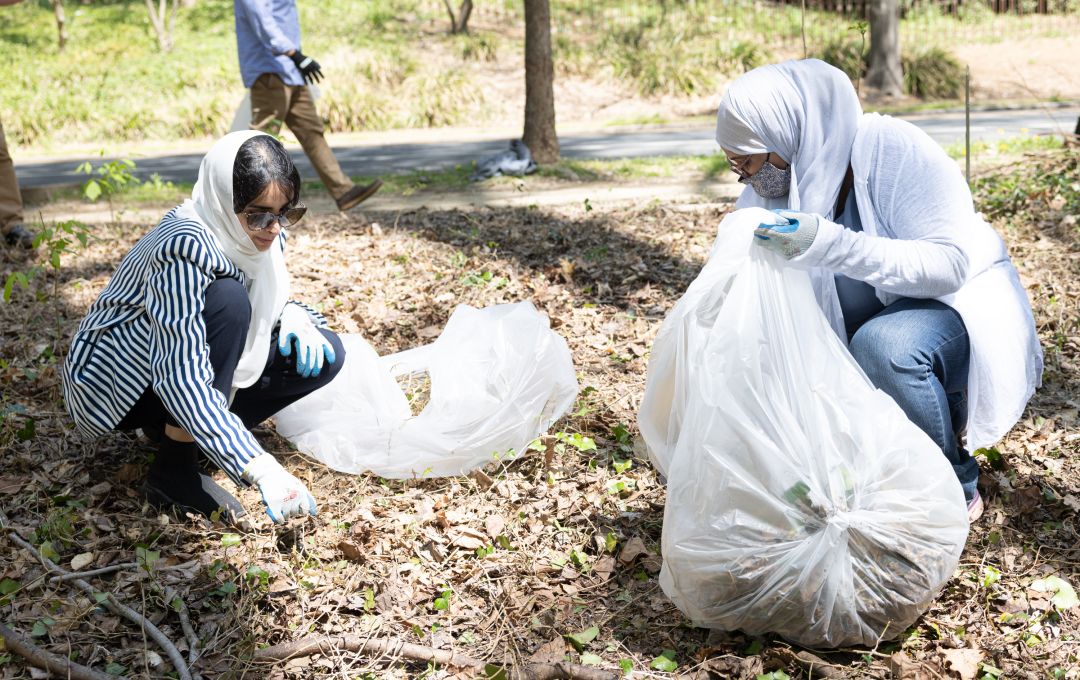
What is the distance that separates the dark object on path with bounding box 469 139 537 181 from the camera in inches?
270

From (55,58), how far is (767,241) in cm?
1675

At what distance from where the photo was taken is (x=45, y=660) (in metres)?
2.10

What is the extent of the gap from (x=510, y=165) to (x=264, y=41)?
1.95 m

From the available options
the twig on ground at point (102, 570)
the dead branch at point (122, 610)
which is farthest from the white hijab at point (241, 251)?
the dead branch at point (122, 610)

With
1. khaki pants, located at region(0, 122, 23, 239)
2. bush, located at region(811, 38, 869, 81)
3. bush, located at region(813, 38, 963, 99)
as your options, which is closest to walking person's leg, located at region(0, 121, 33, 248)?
khaki pants, located at region(0, 122, 23, 239)

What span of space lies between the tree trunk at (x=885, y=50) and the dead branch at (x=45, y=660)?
13270 mm

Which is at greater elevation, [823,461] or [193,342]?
[193,342]

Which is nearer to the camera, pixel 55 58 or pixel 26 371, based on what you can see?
pixel 26 371

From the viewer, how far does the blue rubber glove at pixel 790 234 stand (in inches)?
86.2

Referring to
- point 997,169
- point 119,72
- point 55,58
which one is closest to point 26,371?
point 997,169

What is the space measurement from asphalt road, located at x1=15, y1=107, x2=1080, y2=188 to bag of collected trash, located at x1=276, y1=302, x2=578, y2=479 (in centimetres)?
521

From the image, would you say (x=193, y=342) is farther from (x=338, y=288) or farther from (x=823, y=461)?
(x=338, y=288)

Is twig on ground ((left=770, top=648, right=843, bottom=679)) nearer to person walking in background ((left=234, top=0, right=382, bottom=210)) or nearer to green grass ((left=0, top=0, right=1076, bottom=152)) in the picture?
person walking in background ((left=234, top=0, right=382, bottom=210))

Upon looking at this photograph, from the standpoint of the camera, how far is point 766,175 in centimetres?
251
